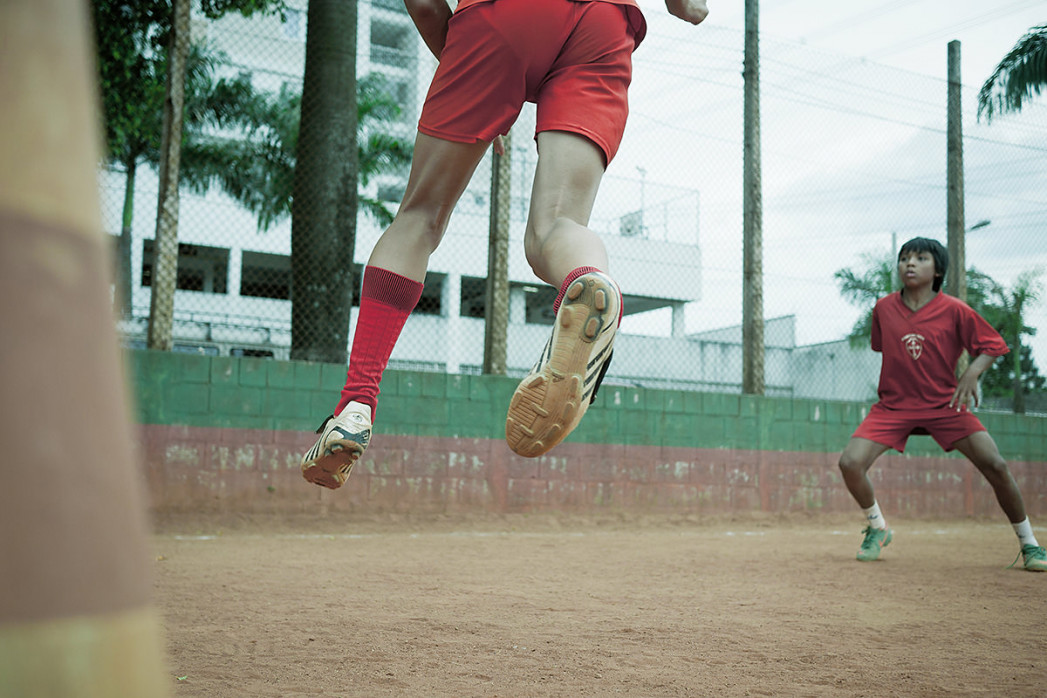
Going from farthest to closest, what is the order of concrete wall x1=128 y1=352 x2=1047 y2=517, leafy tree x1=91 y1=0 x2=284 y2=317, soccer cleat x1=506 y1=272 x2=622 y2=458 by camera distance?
leafy tree x1=91 y1=0 x2=284 y2=317 → concrete wall x1=128 y1=352 x2=1047 y2=517 → soccer cleat x1=506 y1=272 x2=622 y2=458

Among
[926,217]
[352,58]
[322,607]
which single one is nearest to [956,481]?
[926,217]

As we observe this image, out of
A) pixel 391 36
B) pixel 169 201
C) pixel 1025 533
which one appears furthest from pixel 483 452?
pixel 391 36

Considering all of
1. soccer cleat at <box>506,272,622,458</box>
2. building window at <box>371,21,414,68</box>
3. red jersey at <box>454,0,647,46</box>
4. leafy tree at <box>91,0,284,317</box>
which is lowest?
soccer cleat at <box>506,272,622,458</box>

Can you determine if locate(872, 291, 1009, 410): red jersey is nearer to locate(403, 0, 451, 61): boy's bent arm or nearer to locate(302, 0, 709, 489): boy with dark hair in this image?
locate(302, 0, 709, 489): boy with dark hair

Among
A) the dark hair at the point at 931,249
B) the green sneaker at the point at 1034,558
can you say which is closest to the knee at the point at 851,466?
the green sneaker at the point at 1034,558

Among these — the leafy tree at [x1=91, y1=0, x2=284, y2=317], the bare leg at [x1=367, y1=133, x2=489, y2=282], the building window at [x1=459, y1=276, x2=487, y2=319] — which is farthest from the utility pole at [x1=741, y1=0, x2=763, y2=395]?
the bare leg at [x1=367, y1=133, x2=489, y2=282]

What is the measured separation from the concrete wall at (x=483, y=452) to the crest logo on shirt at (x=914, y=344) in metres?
3.50

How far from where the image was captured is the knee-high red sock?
2480 mm

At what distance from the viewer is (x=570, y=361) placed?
1852 millimetres

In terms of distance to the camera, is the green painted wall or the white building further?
the white building

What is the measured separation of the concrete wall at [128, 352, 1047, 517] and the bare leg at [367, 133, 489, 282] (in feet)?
18.7

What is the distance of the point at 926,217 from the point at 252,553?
1007 centimetres

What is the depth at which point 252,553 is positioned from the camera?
227 inches

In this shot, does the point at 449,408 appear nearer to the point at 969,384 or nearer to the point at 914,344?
the point at 914,344
